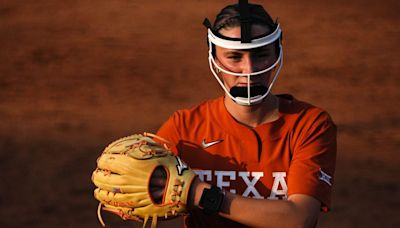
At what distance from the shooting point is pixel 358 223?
905 cm

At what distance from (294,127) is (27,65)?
8.67 metres

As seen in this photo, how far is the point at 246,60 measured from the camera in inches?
180

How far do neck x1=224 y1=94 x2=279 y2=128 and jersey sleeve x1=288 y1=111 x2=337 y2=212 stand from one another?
0.60 feet

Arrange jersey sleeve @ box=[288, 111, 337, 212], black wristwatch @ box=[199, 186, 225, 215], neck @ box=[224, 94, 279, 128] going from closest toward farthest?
black wristwatch @ box=[199, 186, 225, 215]
jersey sleeve @ box=[288, 111, 337, 212]
neck @ box=[224, 94, 279, 128]

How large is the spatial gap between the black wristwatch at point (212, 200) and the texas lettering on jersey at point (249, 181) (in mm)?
359

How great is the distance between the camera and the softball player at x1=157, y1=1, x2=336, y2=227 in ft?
14.9

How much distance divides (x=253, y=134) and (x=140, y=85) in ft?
24.6

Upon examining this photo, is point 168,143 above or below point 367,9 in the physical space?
above

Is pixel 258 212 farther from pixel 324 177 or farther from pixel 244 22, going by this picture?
pixel 244 22

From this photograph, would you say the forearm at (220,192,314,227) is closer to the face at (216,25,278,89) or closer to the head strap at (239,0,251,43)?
the face at (216,25,278,89)

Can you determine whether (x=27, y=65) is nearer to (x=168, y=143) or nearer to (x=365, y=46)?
(x=365, y=46)

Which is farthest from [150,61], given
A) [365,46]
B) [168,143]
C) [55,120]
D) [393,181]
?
[168,143]

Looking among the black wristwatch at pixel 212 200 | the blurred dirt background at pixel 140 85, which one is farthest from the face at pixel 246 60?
the blurred dirt background at pixel 140 85

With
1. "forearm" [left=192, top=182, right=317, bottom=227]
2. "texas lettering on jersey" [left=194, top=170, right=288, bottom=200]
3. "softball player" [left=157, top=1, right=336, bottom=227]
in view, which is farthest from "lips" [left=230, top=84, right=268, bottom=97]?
"forearm" [left=192, top=182, right=317, bottom=227]
